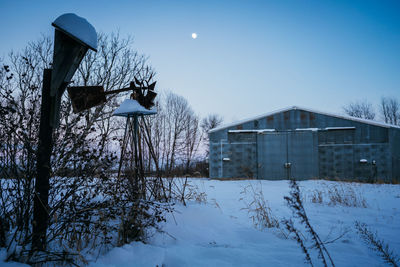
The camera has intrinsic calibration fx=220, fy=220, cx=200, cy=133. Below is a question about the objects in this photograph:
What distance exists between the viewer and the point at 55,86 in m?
1.66

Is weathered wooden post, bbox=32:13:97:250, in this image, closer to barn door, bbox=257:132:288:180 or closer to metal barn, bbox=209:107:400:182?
metal barn, bbox=209:107:400:182

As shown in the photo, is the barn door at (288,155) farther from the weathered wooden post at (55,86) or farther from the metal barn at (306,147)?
the weathered wooden post at (55,86)

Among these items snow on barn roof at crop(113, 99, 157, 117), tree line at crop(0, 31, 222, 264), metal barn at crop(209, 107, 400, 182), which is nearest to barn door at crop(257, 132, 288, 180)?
metal barn at crop(209, 107, 400, 182)

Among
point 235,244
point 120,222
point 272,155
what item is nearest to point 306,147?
point 272,155

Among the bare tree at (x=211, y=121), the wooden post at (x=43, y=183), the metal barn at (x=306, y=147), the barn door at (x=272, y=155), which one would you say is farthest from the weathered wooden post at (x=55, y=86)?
the bare tree at (x=211, y=121)

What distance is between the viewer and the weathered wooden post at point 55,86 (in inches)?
61.3

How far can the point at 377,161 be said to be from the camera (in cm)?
1160

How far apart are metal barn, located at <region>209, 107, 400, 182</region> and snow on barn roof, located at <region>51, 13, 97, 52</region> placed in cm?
1111

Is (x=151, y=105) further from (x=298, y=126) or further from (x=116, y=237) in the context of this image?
(x=298, y=126)

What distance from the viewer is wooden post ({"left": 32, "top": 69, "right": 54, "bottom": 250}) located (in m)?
1.63

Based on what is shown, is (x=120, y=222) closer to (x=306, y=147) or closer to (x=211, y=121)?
(x=306, y=147)

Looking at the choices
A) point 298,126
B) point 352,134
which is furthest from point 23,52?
point 352,134

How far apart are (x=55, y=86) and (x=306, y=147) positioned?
12.8m

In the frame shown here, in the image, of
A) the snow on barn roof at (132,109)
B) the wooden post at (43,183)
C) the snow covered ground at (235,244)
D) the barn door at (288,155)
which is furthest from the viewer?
the barn door at (288,155)
